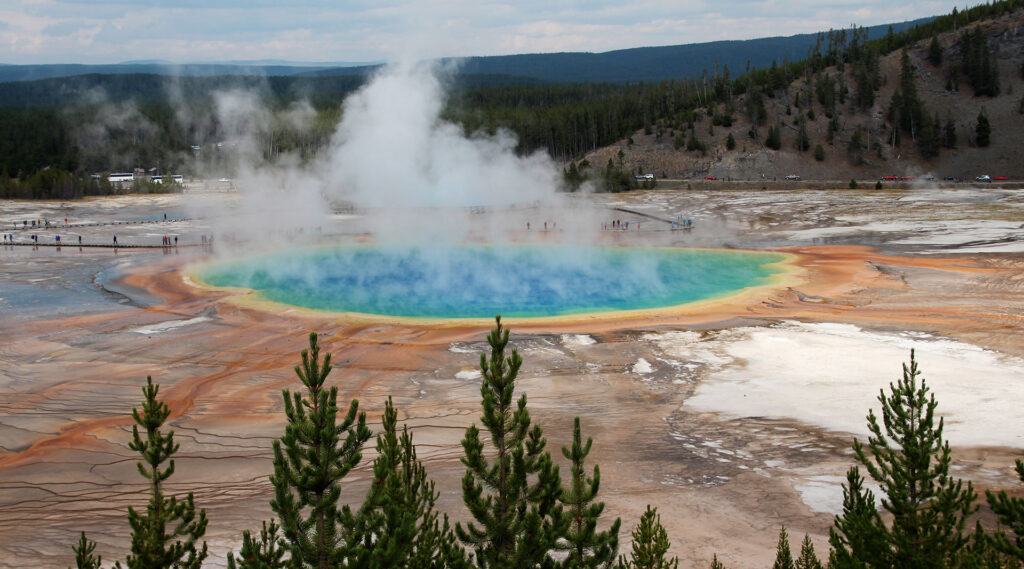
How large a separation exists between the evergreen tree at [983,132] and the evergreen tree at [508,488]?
7131 cm

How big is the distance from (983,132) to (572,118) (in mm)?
35117

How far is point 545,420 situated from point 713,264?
19.4 metres

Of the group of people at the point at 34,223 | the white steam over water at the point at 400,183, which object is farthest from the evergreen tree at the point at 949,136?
the group of people at the point at 34,223

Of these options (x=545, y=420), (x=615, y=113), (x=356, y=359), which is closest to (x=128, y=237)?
(x=356, y=359)

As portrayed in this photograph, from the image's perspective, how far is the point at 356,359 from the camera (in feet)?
56.1

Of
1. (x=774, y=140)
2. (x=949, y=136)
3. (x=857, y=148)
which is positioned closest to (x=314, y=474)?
(x=774, y=140)

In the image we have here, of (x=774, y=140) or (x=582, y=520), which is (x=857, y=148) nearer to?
(x=774, y=140)

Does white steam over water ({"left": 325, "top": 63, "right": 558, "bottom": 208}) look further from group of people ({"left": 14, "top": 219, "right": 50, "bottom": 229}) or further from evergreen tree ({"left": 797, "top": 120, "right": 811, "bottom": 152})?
evergreen tree ({"left": 797, "top": 120, "right": 811, "bottom": 152})

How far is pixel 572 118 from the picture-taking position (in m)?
78.9

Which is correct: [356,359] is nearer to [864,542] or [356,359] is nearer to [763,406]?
[763,406]

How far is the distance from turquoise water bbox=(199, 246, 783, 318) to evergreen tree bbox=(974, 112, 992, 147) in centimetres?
4358

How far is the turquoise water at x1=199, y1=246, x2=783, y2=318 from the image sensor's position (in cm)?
2345

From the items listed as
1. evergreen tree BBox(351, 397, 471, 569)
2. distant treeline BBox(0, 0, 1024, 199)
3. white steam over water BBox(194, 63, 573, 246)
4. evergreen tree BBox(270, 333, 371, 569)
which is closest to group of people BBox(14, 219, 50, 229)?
white steam over water BBox(194, 63, 573, 246)

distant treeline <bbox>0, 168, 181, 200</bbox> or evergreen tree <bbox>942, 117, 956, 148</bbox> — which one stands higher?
evergreen tree <bbox>942, 117, 956, 148</bbox>
